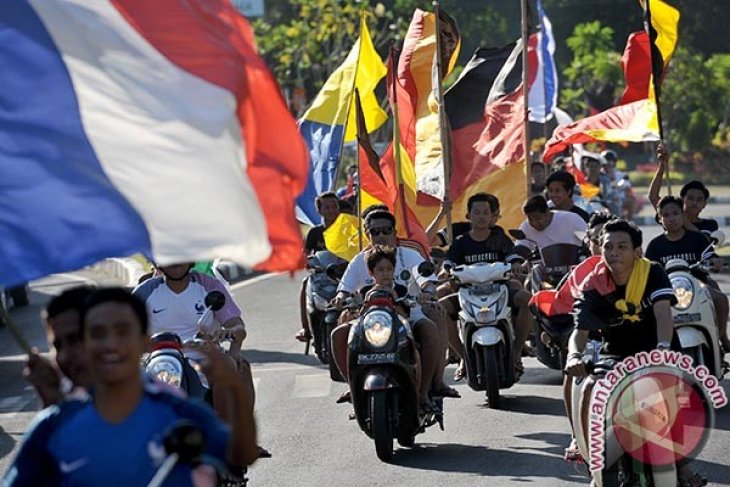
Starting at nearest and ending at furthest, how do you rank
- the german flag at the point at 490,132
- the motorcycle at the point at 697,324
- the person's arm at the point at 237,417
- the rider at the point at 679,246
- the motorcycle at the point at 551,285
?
the person's arm at the point at 237,417 → the motorcycle at the point at 697,324 → the rider at the point at 679,246 → the motorcycle at the point at 551,285 → the german flag at the point at 490,132

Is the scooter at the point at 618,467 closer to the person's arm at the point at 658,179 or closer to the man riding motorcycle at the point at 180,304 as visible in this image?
the man riding motorcycle at the point at 180,304

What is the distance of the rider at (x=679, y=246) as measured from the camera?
12828 millimetres

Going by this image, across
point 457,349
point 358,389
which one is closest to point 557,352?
point 457,349

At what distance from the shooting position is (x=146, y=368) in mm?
8922

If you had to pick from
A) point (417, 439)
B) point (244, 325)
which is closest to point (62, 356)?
point (244, 325)

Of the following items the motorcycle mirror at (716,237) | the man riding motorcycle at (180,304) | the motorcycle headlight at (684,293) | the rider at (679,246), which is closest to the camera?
the man riding motorcycle at (180,304)

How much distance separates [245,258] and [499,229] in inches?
317

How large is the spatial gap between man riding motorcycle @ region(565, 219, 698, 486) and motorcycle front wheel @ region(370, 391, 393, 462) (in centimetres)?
215

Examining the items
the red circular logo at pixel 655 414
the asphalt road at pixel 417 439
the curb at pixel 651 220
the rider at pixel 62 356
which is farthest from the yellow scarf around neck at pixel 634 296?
the curb at pixel 651 220

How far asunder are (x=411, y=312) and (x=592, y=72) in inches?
1748

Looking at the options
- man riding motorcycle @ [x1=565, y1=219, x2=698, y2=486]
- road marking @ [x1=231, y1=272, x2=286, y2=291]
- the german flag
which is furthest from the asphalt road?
road marking @ [x1=231, y1=272, x2=286, y2=291]

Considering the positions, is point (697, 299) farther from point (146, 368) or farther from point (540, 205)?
point (146, 368)

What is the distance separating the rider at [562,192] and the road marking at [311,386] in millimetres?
2464

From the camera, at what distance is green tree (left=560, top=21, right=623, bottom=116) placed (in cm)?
5297
